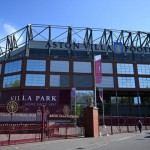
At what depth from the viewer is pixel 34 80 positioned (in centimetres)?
7688

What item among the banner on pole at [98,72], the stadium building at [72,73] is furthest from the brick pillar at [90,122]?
the stadium building at [72,73]

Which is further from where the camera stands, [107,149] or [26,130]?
[26,130]

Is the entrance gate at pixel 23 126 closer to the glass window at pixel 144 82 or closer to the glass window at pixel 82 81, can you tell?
the glass window at pixel 82 81

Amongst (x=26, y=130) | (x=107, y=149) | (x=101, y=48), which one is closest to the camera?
(x=107, y=149)

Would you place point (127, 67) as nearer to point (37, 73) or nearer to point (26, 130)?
point (37, 73)

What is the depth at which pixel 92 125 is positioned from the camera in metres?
26.6

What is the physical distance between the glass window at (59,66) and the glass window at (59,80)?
206cm

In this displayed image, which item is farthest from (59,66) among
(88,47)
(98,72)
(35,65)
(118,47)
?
(98,72)

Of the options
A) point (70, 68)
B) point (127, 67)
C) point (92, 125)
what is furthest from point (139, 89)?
point (92, 125)

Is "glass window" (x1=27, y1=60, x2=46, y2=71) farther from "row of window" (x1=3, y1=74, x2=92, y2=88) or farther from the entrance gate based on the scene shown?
the entrance gate

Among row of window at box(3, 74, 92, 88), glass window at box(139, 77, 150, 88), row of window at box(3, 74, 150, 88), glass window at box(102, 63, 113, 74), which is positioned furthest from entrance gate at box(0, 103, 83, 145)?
glass window at box(139, 77, 150, 88)

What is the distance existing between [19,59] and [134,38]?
3547 cm

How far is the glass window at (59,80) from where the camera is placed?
7794cm

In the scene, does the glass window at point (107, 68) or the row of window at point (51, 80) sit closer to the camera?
the row of window at point (51, 80)
